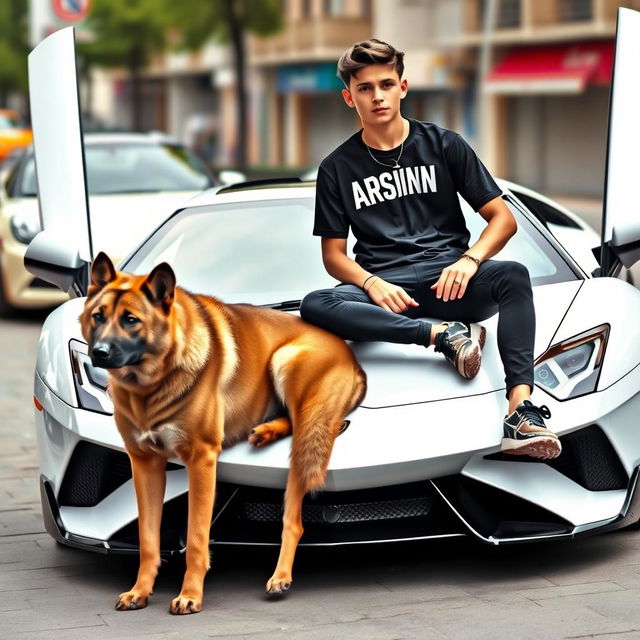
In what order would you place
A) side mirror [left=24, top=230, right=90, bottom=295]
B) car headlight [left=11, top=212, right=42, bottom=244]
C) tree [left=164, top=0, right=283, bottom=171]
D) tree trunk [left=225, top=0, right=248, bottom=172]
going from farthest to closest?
tree trunk [left=225, top=0, right=248, bottom=172]
tree [left=164, top=0, right=283, bottom=171]
car headlight [left=11, top=212, right=42, bottom=244]
side mirror [left=24, top=230, right=90, bottom=295]

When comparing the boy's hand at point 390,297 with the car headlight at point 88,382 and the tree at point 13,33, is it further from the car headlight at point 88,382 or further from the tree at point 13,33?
the tree at point 13,33

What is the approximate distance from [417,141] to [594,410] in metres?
1.21

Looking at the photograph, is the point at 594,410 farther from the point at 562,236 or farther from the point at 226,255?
the point at 562,236

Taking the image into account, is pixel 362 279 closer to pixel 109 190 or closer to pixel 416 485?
pixel 416 485

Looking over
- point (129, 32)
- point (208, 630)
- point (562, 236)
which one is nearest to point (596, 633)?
point (208, 630)

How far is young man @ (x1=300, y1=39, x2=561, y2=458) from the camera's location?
4.80 meters

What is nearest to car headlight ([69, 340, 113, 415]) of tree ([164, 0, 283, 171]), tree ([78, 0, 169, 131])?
tree ([164, 0, 283, 171])

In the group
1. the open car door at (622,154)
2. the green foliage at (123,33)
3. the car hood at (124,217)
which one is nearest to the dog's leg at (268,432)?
the open car door at (622,154)

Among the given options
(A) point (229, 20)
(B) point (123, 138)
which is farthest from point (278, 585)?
(A) point (229, 20)

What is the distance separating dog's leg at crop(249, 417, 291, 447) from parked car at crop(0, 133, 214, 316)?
634cm

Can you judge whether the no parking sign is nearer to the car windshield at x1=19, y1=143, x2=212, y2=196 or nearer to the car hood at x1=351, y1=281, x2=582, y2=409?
the car windshield at x1=19, y1=143, x2=212, y2=196

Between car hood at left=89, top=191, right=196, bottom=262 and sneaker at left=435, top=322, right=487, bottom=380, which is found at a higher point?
sneaker at left=435, top=322, right=487, bottom=380

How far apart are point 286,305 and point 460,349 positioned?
93 cm

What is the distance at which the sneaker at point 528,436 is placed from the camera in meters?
4.30
